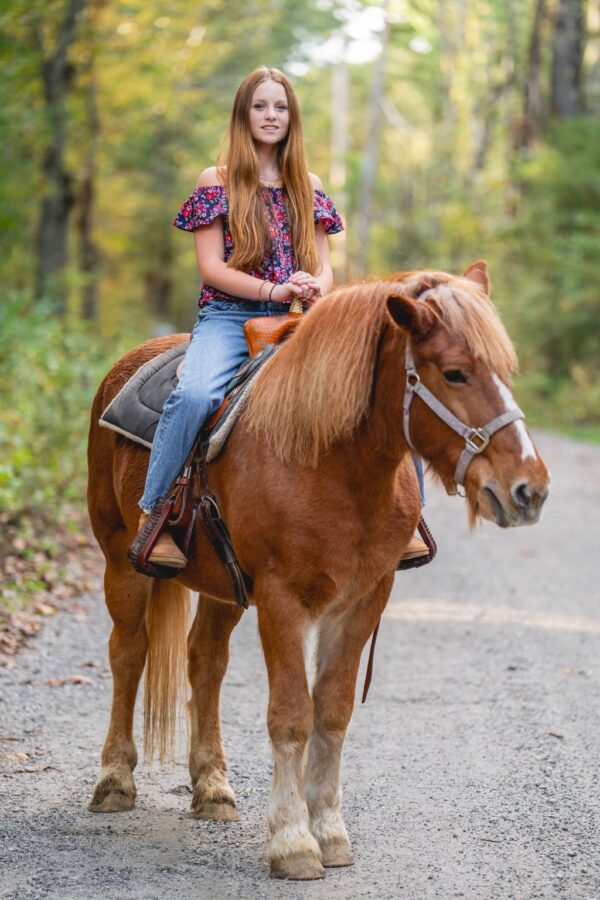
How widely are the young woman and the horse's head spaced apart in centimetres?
88

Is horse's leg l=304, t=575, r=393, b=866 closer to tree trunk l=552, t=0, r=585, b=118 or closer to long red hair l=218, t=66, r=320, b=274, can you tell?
long red hair l=218, t=66, r=320, b=274

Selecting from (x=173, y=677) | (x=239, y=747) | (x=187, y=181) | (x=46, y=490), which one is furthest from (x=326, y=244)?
(x=187, y=181)

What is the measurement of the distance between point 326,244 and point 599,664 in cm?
338

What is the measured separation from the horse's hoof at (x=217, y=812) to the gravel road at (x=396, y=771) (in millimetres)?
68

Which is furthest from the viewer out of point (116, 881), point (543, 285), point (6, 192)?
point (543, 285)

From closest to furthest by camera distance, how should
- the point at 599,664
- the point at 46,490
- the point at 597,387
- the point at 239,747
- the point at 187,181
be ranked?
Answer: the point at 239,747 → the point at 599,664 → the point at 46,490 → the point at 597,387 → the point at 187,181

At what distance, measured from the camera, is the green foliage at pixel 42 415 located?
9328 millimetres

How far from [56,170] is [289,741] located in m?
16.5

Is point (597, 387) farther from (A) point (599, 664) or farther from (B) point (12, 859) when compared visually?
(B) point (12, 859)

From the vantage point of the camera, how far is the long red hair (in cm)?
444

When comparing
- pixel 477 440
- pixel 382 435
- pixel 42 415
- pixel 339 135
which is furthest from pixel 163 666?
pixel 339 135

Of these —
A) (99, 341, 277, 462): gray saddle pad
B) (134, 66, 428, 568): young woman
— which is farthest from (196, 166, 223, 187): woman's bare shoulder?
(99, 341, 277, 462): gray saddle pad

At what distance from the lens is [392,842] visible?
13.6 feet

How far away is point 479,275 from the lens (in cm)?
398
